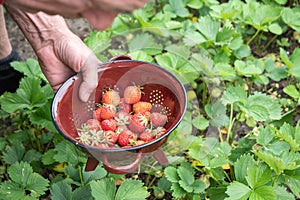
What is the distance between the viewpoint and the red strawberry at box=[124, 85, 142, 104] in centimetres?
150

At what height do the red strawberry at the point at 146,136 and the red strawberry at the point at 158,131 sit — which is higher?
the red strawberry at the point at 158,131

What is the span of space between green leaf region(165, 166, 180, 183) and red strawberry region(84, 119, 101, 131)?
0.85ft

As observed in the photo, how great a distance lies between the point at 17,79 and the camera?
2.13m

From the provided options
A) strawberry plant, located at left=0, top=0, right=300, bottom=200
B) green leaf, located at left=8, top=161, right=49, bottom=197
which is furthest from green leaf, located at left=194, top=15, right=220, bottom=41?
green leaf, located at left=8, top=161, right=49, bottom=197

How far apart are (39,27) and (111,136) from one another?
0.50 meters

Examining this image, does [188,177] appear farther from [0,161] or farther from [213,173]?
[0,161]

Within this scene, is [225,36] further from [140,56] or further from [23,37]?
[23,37]

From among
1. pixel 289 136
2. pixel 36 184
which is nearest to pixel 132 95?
pixel 36 184

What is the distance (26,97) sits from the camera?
1.73 metres

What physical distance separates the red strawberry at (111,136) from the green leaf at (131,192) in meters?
0.12

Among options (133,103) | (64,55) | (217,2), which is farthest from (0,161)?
(217,2)

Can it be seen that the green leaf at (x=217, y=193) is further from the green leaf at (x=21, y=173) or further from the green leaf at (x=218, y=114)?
the green leaf at (x=21, y=173)

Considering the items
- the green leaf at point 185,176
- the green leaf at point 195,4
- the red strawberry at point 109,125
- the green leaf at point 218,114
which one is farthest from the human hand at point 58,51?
the green leaf at point 195,4

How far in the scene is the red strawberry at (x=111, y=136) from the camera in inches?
55.8
